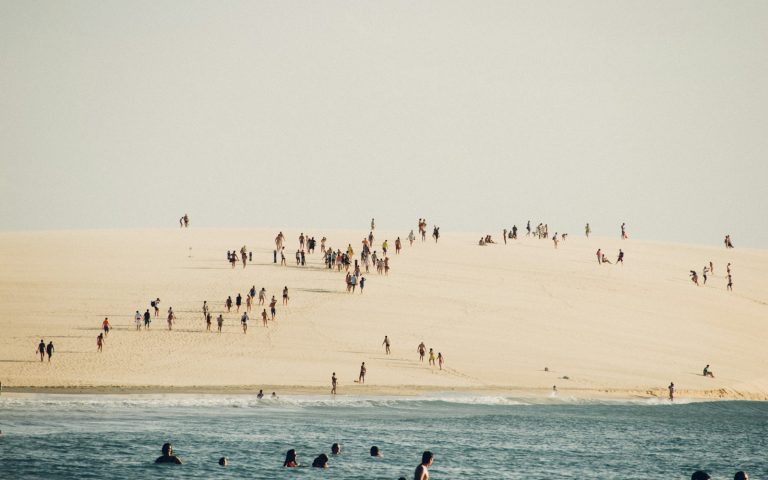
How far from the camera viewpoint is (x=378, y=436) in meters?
38.0

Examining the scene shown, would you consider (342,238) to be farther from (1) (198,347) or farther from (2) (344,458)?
(2) (344,458)

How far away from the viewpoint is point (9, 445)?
32750mm

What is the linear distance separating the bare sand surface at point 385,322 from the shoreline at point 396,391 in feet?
0.42

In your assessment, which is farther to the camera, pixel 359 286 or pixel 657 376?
pixel 359 286

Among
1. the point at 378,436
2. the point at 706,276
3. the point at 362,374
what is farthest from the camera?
the point at 706,276

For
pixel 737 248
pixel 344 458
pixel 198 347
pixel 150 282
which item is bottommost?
pixel 344 458

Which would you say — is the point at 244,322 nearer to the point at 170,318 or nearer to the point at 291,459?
the point at 170,318

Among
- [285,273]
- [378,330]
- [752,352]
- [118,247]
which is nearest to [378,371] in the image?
[378,330]

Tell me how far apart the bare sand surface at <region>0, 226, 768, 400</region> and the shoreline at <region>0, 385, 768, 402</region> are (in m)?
0.13

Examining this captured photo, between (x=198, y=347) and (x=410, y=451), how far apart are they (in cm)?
2085

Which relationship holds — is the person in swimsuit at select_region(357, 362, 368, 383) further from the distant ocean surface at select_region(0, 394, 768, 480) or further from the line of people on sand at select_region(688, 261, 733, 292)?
the line of people on sand at select_region(688, 261, 733, 292)

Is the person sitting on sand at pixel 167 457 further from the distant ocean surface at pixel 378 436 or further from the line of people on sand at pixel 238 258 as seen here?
the line of people on sand at pixel 238 258

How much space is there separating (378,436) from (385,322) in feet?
73.3

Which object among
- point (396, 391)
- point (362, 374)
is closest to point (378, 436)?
point (396, 391)
